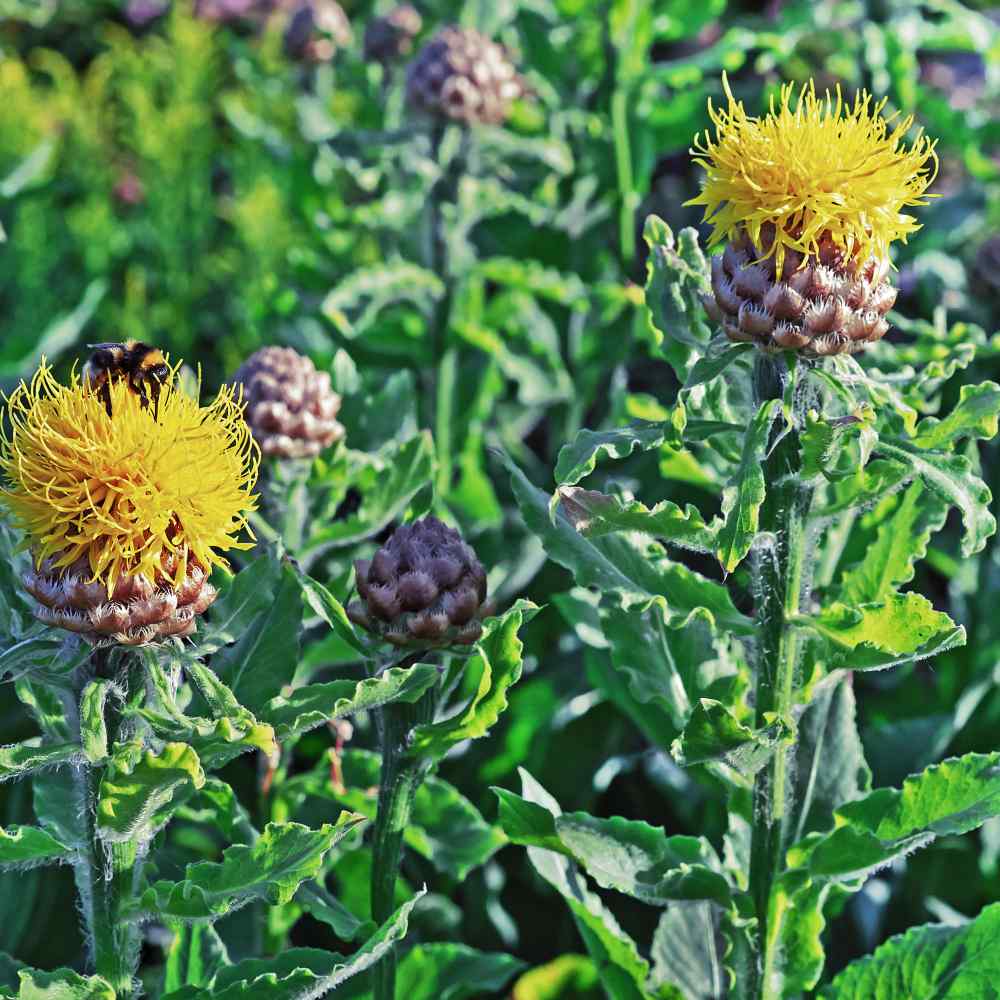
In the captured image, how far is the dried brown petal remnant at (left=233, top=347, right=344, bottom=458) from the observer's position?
8.09 feet

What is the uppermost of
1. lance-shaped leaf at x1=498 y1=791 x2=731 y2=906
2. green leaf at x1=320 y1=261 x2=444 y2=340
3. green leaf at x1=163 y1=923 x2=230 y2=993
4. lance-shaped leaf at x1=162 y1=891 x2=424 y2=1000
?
green leaf at x1=320 y1=261 x2=444 y2=340

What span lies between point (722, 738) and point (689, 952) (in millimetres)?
867

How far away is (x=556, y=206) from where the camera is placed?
13.4 feet

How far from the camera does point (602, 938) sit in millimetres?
2197

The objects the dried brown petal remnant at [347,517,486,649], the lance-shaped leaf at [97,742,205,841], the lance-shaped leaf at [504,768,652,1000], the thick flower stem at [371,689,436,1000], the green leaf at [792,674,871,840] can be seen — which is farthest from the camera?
the green leaf at [792,674,871,840]

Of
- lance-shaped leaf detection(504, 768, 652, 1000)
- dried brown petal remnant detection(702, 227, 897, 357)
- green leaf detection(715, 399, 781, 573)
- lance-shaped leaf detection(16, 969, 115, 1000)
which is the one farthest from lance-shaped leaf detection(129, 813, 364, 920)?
dried brown petal remnant detection(702, 227, 897, 357)

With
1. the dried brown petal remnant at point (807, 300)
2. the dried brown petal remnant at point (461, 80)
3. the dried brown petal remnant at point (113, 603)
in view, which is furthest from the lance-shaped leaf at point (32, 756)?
the dried brown petal remnant at point (461, 80)

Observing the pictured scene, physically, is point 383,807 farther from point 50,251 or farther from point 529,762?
point 50,251

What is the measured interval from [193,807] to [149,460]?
0.93 meters

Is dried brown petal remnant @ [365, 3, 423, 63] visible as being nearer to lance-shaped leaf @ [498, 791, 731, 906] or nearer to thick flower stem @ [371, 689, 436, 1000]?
thick flower stem @ [371, 689, 436, 1000]

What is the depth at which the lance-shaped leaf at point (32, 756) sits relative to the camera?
1631mm

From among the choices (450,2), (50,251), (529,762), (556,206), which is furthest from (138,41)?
(529,762)

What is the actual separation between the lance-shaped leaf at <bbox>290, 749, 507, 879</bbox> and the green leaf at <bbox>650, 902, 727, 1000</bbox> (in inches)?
14.1

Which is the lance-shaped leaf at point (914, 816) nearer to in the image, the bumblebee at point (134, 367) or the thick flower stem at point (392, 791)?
the thick flower stem at point (392, 791)
